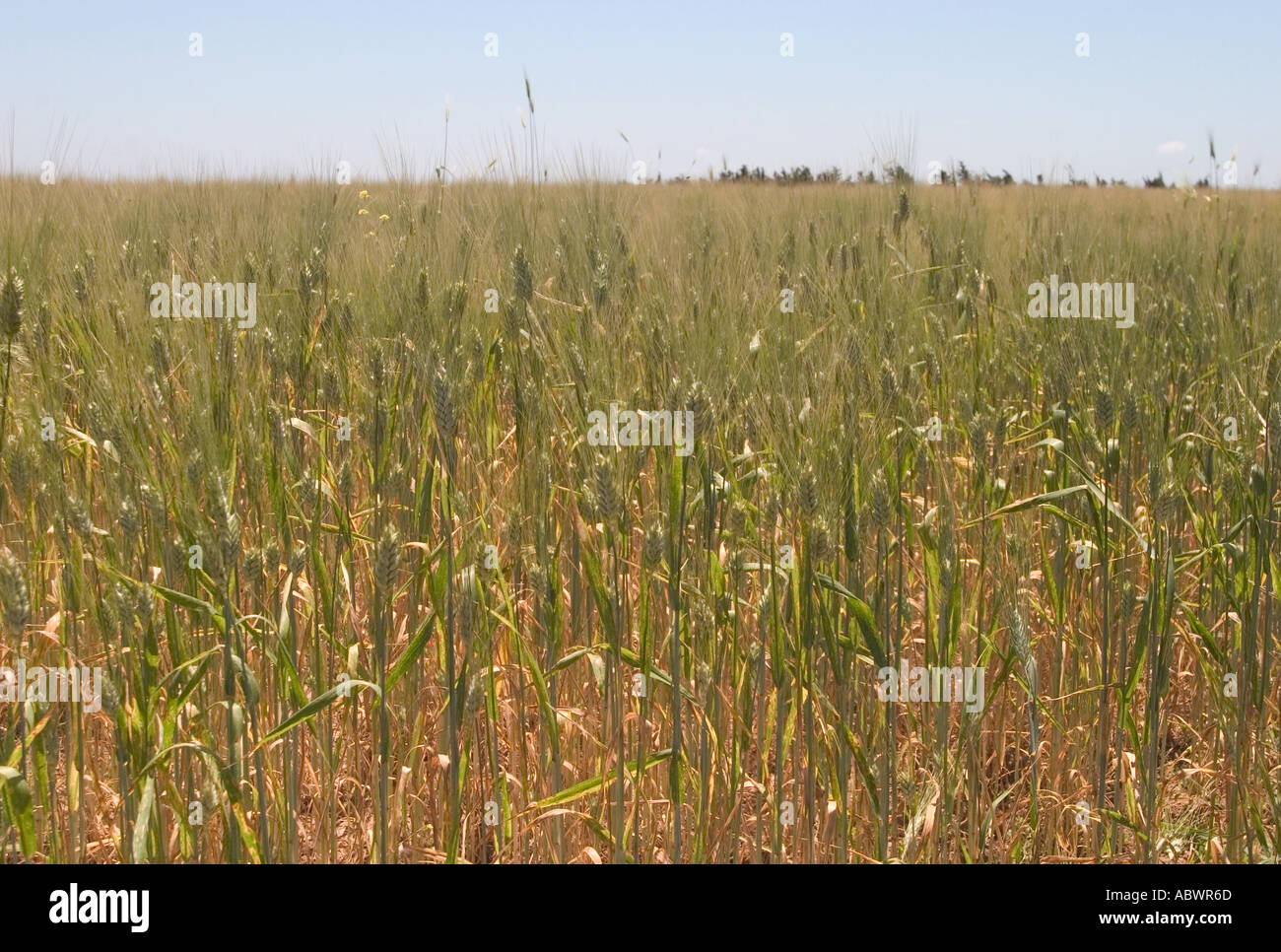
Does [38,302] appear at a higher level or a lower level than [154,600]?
higher

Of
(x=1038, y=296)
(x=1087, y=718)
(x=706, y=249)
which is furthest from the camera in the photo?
(x=706, y=249)

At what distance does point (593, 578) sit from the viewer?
1.73 m

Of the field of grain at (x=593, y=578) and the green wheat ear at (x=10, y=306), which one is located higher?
the green wheat ear at (x=10, y=306)

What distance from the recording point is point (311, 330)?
2.31 m

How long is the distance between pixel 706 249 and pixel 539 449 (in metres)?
1.73

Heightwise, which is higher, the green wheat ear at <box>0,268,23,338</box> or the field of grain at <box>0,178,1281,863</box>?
the green wheat ear at <box>0,268,23,338</box>

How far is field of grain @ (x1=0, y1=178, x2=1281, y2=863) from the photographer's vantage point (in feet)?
5.18

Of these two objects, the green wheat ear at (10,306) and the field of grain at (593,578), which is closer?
the field of grain at (593,578)

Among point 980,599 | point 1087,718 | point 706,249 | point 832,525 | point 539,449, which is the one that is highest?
point 706,249

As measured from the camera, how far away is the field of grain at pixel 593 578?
5.18 feet

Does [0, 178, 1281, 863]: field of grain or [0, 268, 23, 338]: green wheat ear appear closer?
[0, 178, 1281, 863]: field of grain

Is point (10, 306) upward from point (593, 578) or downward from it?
upward

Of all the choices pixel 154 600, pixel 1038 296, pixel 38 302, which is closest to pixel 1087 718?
pixel 1038 296

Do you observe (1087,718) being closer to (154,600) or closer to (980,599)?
(980,599)
